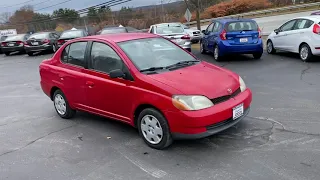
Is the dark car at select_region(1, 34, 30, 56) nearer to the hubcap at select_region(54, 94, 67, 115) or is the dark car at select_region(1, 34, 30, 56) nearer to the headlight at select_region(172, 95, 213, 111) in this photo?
the hubcap at select_region(54, 94, 67, 115)

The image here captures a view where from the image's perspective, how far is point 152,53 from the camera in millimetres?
5117

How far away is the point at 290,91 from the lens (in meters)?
7.02

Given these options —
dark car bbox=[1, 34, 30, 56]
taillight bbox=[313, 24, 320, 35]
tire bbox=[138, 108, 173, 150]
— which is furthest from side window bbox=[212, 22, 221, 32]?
dark car bbox=[1, 34, 30, 56]

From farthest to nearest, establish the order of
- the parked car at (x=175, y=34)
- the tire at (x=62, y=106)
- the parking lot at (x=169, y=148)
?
the parked car at (x=175, y=34), the tire at (x=62, y=106), the parking lot at (x=169, y=148)

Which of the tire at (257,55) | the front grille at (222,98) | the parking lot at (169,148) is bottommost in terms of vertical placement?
the parking lot at (169,148)

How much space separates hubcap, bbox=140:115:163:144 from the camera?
14.5 feet

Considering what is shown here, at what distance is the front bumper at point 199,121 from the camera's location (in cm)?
409

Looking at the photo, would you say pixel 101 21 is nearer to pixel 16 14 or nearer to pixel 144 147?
pixel 16 14

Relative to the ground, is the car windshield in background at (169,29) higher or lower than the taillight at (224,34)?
higher

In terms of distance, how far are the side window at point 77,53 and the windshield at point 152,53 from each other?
85 cm

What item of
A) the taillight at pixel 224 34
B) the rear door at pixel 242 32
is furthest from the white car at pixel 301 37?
the taillight at pixel 224 34

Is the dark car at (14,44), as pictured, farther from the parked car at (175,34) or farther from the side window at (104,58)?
the side window at (104,58)

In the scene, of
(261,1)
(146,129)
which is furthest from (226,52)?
(261,1)

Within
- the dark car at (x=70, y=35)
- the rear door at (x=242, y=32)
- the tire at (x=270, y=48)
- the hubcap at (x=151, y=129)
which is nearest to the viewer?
the hubcap at (x=151, y=129)
